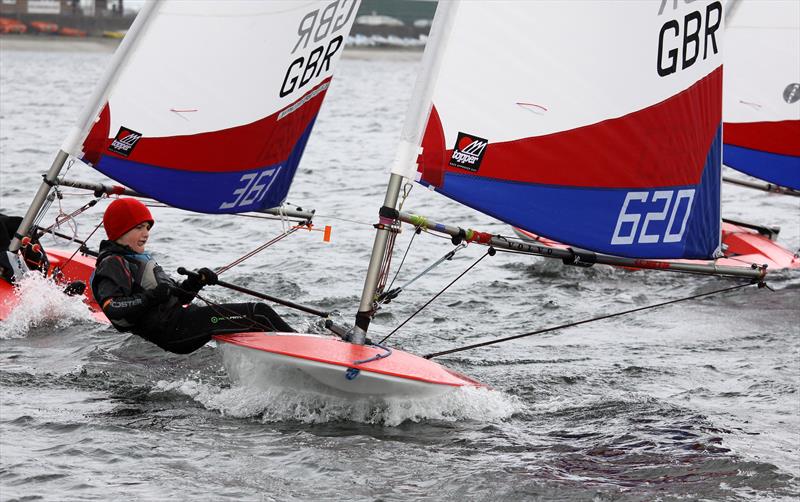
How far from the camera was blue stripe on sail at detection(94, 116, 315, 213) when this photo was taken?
7.86m

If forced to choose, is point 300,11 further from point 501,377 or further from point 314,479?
point 314,479

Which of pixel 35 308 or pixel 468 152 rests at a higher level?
pixel 468 152

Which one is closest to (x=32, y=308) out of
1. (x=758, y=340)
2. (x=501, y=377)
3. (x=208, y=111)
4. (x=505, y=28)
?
(x=208, y=111)

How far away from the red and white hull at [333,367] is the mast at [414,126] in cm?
34

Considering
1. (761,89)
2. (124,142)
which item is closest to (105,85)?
(124,142)

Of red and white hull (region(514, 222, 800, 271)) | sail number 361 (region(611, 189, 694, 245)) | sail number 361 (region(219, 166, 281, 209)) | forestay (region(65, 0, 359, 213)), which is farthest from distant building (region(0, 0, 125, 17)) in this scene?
sail number 361 (region(611, 189, 694, 245))

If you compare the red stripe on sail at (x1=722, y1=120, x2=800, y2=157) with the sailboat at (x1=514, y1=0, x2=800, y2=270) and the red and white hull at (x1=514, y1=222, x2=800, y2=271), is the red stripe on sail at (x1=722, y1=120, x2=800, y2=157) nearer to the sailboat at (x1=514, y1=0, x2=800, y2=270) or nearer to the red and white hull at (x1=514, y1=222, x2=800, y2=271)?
the sailboat at (x1=514, y1=0, x2=800, y2=270)

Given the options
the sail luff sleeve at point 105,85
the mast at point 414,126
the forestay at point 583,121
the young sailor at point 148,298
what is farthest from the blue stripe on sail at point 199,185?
the forestay at point 583,121

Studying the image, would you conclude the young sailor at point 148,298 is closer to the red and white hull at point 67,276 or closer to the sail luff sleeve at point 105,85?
the sail luff sleeve at point 105,85

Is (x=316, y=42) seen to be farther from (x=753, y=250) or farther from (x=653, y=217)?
(x=753, y=250)

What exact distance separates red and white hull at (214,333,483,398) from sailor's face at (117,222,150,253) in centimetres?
67

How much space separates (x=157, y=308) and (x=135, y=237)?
1.31 feet

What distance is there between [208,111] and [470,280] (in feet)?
12.1

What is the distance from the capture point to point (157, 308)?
650 cm
